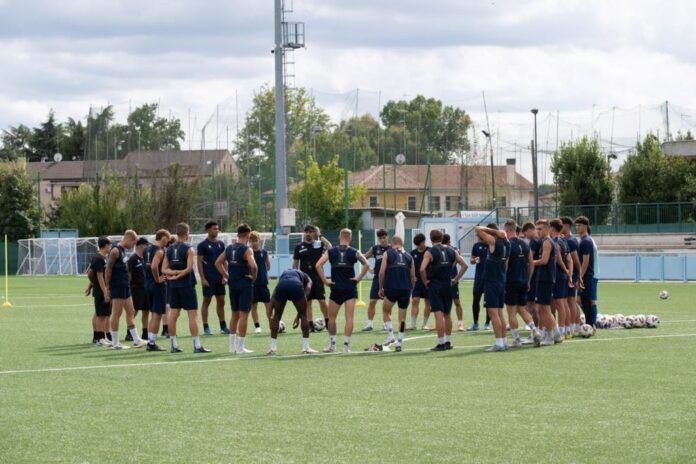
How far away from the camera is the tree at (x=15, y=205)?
87812mm

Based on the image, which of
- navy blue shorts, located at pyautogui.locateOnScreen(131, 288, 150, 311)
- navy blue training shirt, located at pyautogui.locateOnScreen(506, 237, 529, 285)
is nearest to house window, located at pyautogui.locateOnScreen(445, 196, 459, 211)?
navy blue shorts, located at pyautogui.locateOnScreen(131, 288, 150, 311)

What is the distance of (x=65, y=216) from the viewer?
85125 mm

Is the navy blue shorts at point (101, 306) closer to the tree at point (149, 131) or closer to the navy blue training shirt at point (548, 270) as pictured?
the navy blue training shirt at point (548, 270)

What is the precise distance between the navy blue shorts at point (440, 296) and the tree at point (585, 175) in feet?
182

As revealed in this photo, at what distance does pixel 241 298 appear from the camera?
18.7 metres

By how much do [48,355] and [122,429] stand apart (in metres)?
8.31

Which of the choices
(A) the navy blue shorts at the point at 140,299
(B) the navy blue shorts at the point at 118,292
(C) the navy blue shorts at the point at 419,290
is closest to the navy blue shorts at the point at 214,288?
(A) the navy blue shorts at the point at 140,299

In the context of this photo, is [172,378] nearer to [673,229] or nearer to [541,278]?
[541,278]

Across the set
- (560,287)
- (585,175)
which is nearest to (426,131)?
(585,175)

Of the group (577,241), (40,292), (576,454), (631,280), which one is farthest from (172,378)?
(631,280)

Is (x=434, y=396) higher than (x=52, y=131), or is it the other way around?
(x=52, y=131)

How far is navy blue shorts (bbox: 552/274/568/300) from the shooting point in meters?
20.1

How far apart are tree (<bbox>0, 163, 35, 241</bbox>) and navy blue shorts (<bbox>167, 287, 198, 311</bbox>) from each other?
7237 centimetres

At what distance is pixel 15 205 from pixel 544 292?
246 ft
